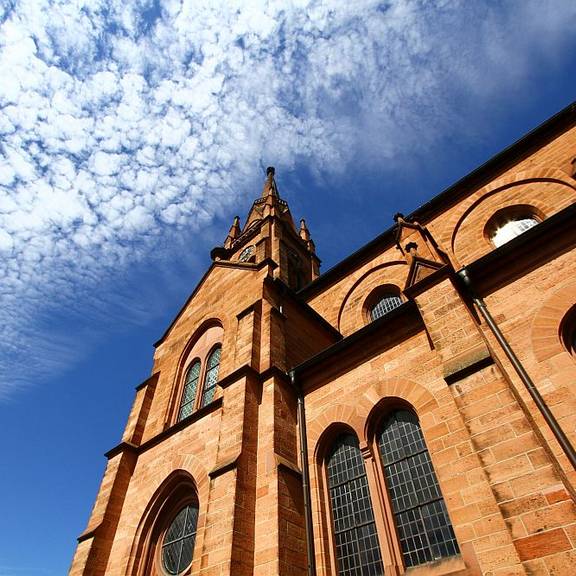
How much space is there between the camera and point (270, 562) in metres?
7.50

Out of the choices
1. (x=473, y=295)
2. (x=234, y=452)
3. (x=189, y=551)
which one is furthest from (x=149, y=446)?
(x=473, y=295)

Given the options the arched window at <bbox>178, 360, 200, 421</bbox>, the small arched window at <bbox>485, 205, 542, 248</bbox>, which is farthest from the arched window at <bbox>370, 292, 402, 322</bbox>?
the arched window at <bbox>178, 360, 200, 421</bbox>

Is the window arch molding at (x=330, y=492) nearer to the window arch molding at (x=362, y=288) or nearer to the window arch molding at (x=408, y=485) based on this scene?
the window arch molding at (x=408, y=485)

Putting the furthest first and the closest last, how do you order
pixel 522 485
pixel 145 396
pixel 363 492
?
pixel 145 396 → pixel 363 492 → pixel 522 485

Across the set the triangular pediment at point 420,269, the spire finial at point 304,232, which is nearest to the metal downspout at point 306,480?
the triangular pediment at point 420,269

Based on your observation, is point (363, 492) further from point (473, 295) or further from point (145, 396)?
point (145, 396)

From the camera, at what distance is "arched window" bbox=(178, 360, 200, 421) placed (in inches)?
537

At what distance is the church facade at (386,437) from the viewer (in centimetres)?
614

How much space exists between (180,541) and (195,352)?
20.2 feet

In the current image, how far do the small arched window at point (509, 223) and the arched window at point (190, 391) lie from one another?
34.9 feet

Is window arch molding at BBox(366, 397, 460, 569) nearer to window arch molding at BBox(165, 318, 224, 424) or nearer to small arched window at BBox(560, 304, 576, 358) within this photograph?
small arched window at BBox(560, 304, 576, 358)

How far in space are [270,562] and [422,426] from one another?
3.57 m

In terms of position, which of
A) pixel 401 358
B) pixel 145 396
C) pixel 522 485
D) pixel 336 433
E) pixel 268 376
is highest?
pixel 145 396

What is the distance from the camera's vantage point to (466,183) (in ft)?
53.0
